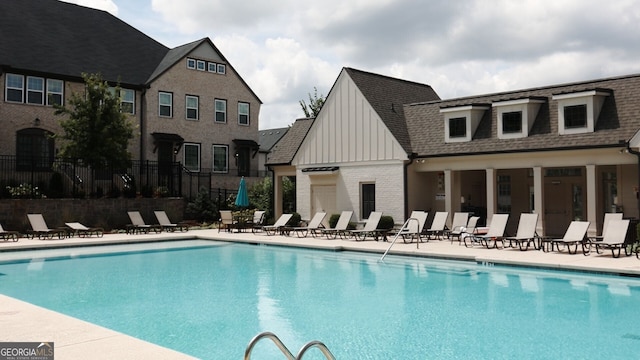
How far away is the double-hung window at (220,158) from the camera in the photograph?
37375 mm

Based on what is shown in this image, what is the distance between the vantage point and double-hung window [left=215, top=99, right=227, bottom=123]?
3778cm

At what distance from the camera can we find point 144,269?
645 inches

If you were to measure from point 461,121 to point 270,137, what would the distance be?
33991mm

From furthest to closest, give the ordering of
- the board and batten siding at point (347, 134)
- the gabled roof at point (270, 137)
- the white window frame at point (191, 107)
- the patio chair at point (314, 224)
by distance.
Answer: the gabled roof at point (270, 137)
the white window frame at point (191, 107)
the board and batten siding at point (347, 134)
the patio chair at point (314, 224)

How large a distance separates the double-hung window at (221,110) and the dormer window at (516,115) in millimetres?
20527

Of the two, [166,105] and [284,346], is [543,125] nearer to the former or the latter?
[284,346]

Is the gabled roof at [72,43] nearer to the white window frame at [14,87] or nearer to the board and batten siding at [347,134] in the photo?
the white window frame at [14,87]

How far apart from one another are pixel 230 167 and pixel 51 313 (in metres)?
29.4

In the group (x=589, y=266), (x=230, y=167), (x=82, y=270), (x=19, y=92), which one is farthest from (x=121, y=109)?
(x=589, y=266)


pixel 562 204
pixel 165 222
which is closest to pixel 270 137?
pixel 165 222

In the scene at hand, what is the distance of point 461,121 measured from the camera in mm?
23453

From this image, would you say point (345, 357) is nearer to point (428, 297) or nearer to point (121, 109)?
point (428, 297)

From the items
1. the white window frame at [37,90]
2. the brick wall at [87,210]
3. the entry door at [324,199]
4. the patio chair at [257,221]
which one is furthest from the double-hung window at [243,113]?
the entry door at [324,199]

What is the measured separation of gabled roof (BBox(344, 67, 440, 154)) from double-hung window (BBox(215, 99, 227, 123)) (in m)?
13.8
